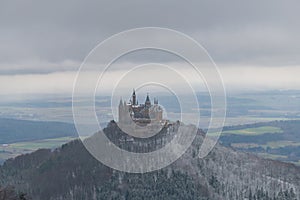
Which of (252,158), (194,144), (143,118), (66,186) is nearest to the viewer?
(143,118)

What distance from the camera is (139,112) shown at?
337 ft

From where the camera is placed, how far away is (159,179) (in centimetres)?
11594

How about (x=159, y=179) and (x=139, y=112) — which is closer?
(x=139, y=112)

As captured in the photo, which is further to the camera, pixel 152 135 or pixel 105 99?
pixel 152 135

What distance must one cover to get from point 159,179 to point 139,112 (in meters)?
18.8

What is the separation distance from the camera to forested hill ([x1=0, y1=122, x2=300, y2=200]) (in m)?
114

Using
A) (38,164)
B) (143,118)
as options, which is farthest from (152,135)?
(38,164)

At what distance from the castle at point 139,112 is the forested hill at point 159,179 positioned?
33.9ft

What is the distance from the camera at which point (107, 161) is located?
388ft

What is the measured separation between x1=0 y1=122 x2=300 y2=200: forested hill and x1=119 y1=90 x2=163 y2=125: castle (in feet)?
33.9

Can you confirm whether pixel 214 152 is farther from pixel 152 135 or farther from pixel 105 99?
pixel 105 99

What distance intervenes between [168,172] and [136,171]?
21.9 ft

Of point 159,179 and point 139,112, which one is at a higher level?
point 139,112

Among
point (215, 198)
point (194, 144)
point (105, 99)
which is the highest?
point (105, 99)
